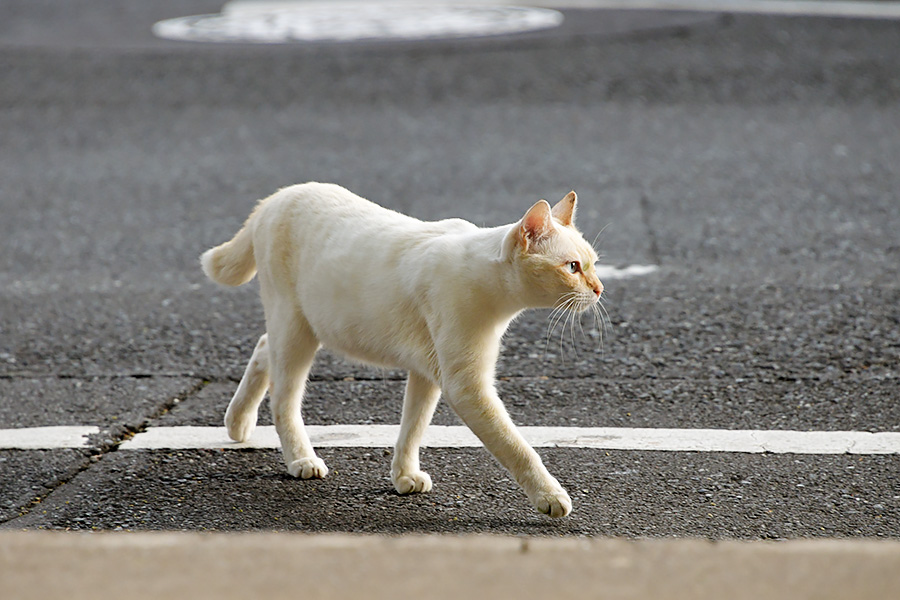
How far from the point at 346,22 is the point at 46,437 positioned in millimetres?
9387

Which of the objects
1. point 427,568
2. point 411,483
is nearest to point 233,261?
point 411,483

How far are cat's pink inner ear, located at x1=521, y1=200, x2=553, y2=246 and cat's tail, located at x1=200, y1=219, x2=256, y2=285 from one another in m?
1.13

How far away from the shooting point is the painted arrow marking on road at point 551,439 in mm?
3453

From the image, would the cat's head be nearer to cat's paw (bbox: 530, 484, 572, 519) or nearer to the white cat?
the white cat

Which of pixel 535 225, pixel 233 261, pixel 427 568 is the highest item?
pixel 535 225

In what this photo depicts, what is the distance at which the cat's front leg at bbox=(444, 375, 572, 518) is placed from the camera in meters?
2.89

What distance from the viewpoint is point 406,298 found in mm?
3000

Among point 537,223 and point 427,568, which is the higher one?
point 537,223

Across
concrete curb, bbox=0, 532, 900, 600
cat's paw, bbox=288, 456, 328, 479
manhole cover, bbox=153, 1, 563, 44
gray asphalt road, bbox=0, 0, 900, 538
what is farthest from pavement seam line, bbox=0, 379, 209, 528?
manhole cover, bbox=153, 1, 563, 44

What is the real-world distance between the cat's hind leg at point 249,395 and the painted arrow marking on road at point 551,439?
6cm

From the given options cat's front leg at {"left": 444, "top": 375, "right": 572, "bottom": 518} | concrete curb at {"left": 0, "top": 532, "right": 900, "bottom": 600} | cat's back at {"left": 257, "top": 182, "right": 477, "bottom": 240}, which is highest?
cat's back at {"left": 257, "top": 182, "right": 477, "bottom": 240}

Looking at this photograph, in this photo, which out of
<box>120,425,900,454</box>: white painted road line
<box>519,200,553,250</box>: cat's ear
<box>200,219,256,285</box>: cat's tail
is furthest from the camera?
<box>200,219,256,285</box>: cat's tail

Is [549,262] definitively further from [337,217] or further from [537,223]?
[337,217]

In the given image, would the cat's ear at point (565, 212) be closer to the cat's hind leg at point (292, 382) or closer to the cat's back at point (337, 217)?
the cat's back at point (337, 217)
